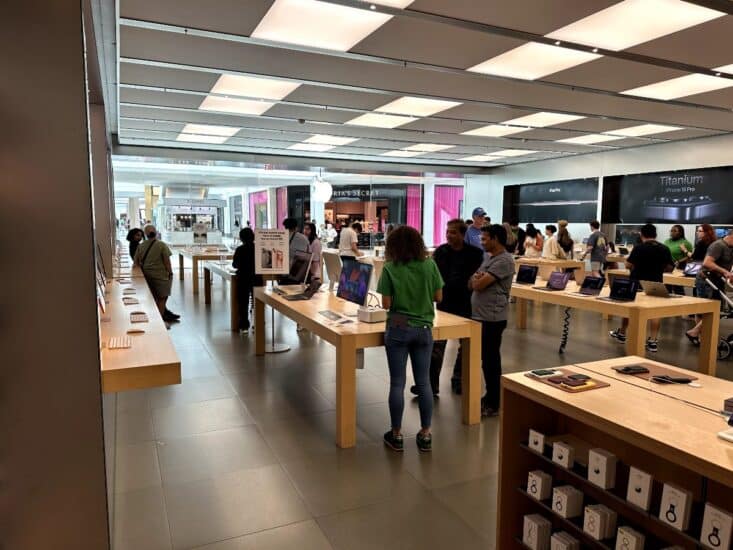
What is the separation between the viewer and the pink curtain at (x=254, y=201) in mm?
14945

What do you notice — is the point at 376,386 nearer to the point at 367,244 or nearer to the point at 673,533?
the point at 673,533

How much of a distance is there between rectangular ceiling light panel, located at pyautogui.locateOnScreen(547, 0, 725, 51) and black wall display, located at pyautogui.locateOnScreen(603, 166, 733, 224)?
6.93 metres

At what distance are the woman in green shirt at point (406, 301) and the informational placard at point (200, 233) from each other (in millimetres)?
10536

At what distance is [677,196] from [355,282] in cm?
975


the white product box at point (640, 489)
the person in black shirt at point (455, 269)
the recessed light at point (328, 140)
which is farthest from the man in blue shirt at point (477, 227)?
the white product box at point (640, 489)

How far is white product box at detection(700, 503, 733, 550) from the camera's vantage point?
156 cm

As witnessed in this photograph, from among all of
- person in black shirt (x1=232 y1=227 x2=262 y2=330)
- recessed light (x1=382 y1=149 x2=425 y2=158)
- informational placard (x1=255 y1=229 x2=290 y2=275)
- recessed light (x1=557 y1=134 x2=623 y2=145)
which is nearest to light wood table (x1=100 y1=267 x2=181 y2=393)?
informational placard (x1=255 y1=229 x2=290 y2=275)

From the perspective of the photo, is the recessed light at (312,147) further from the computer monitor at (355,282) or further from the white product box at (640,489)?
the white product box at (640,489)

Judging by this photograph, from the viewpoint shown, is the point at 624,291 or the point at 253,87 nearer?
the point at 624,291

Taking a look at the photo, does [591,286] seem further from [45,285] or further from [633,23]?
[45,285]

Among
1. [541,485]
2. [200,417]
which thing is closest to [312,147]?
[200,417]

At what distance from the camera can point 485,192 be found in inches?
668

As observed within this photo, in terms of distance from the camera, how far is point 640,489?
6.05ft

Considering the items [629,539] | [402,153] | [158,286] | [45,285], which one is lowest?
[629,539]
